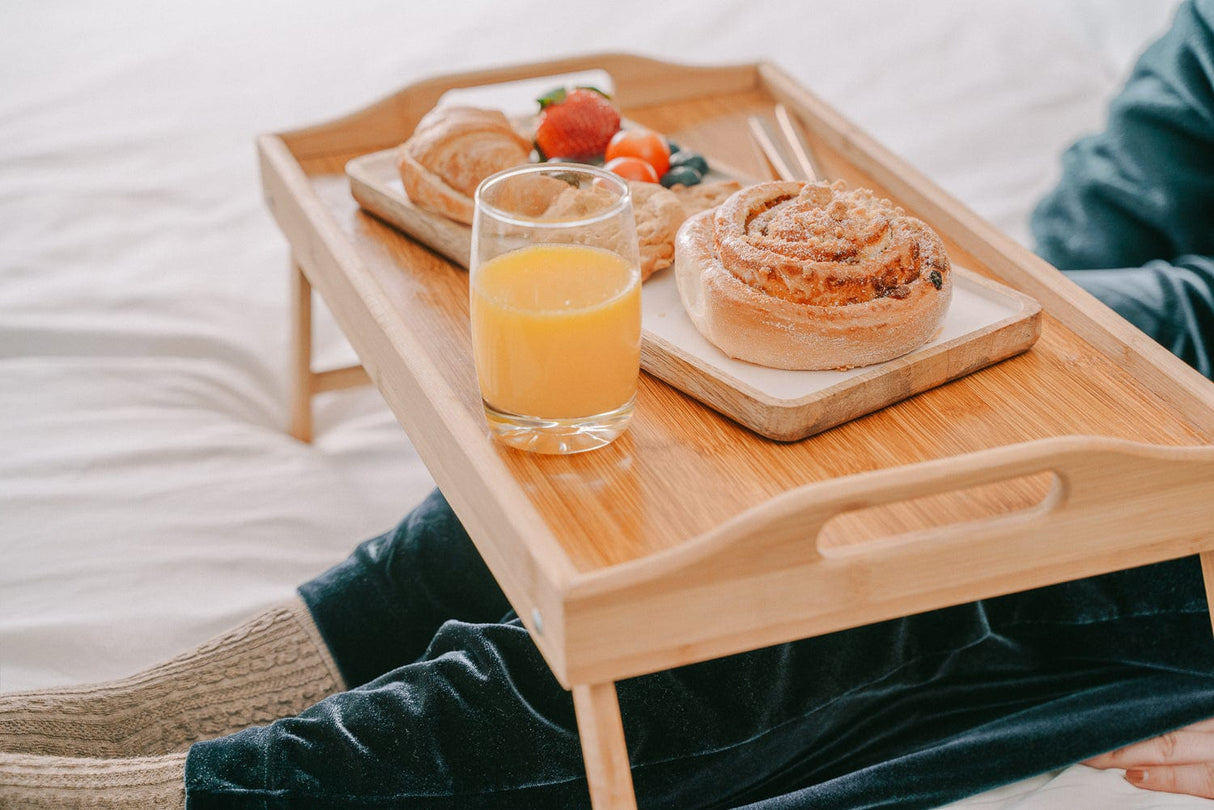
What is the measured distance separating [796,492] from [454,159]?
650 mm

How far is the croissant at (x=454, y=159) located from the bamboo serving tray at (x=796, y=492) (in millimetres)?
78

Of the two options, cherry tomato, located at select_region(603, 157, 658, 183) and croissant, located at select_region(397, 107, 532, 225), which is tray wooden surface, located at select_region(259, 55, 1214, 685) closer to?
croissant, located at select_region(397, 107, 532, 225)

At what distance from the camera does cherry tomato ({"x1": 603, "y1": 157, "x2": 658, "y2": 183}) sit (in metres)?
1.24

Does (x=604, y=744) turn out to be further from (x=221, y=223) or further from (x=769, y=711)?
(x=221, y=223)

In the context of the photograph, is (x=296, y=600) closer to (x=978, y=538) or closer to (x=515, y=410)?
(x=515, y=410)

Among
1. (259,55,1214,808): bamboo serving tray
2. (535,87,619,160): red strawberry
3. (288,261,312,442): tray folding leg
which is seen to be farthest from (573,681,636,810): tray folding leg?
(288,261,312,442): tray folding leg

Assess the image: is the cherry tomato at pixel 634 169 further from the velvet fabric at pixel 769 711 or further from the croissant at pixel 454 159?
the velvet fabric at pixel 769 711

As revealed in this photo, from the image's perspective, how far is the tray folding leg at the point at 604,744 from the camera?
2.44 feet

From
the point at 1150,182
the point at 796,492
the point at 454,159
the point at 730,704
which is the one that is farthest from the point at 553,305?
the point at 1150,182

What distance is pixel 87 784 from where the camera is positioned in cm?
92

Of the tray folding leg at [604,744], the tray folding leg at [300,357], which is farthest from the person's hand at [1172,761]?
the tray folding leg at [300,357]

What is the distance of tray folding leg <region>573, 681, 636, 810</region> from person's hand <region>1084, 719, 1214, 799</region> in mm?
451

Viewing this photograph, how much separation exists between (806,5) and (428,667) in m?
1.52

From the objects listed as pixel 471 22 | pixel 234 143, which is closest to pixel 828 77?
pixel 471 22
